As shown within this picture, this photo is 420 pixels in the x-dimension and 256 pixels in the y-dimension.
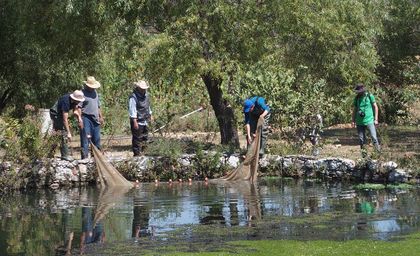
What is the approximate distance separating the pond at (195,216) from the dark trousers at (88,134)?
100cm

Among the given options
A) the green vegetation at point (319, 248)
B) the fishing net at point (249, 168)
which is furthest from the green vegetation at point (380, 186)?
the green vegetation at point (319, 248)

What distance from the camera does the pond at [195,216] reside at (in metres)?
12.0

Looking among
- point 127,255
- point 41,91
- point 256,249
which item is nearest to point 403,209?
point 256,249

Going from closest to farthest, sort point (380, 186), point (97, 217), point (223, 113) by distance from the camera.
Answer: point (97, 217) < point (380, 186) < point (223, 113)

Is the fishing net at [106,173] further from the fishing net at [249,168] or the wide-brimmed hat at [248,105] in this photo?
the wide-brimmed hat at [248,105]

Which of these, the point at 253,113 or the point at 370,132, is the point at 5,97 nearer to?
the point at 253,113

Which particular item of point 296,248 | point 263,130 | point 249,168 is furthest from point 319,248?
point 263,130

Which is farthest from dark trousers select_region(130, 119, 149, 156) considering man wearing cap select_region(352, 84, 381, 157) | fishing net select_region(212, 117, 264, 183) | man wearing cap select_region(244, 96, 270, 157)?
man wearing cap select_region(352, 84, 381, 157)

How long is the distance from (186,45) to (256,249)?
10.2m

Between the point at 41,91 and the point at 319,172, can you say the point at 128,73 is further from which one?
the point at 319,172

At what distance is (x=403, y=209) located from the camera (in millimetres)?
14070

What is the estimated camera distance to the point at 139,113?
20234mm

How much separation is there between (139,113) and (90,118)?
1.29 meters

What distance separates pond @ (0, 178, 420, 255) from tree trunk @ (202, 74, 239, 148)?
3.76 meters
